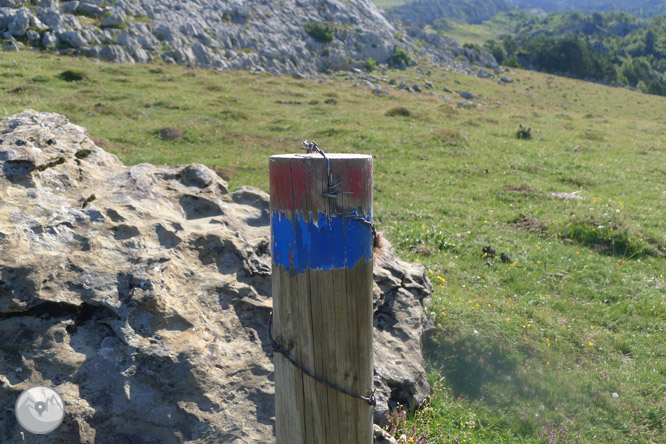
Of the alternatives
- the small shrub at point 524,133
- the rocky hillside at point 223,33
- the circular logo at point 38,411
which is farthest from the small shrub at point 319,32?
the circular logo at point 38,411

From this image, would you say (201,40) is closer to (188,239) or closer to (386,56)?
(386,56)

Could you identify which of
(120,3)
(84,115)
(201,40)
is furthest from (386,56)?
(84,115)

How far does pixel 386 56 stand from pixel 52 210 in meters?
75.0

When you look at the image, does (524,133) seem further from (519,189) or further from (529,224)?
(529,224)

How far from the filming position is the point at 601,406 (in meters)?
6.58

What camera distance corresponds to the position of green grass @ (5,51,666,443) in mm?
6562

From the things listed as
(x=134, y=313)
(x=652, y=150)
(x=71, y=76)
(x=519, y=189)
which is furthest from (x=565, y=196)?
(x=71, y=76)

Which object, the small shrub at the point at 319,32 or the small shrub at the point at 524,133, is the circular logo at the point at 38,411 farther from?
the small shrub at the point at 319,32

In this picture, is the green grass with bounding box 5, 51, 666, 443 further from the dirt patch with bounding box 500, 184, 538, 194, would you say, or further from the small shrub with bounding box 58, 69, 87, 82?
the small shrub with bounding box 58, 69, 87, 82

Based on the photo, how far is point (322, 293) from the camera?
9.65 feet

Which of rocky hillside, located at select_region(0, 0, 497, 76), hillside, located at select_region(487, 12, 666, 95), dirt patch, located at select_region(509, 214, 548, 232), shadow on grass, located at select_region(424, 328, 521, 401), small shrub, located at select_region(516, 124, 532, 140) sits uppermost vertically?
hillside, located at select_region(487, 12, 666, 95)

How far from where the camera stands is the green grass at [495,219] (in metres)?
6.56

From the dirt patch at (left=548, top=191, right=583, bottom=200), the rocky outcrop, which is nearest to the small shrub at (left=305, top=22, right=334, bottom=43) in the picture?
the dirt patch at (left=548, top=191, right=583, bottom=200)

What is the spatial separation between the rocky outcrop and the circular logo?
70 millimetres
